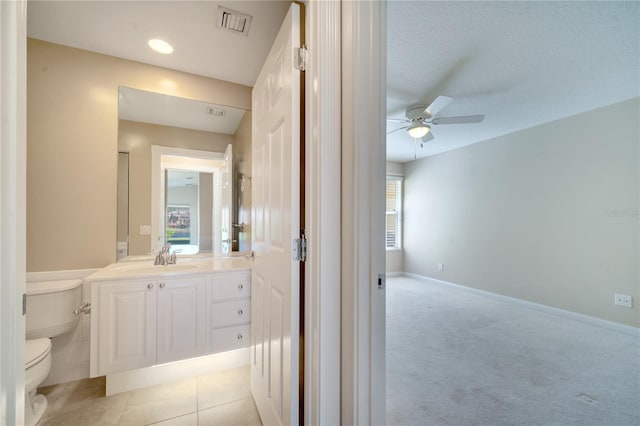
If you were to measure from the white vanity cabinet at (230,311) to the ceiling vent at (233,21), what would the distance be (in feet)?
5.47

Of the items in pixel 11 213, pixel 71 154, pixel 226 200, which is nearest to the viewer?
pixel 11 213

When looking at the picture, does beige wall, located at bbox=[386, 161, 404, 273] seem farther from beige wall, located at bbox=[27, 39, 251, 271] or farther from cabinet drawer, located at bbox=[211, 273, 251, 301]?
beige wall, located at bbox=[27, 39, 251, 271]

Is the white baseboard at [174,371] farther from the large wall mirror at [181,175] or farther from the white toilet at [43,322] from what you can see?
the large wall mirror at [181,175]

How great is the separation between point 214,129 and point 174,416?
2136 mm

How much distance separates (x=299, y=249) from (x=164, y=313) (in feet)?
4.06

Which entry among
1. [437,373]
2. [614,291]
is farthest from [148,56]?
[614,291]

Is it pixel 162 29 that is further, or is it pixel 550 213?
pixel 550 213

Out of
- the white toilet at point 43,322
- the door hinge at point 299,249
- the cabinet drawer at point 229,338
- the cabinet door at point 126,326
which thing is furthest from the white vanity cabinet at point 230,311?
the door hinge at point 299,249

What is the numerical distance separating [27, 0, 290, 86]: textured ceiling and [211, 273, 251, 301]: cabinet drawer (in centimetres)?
166

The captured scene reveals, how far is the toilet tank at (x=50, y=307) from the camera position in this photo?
1.56 metres

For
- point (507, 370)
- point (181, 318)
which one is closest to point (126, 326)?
point (181, 318)

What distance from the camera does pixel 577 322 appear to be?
10.2 feet

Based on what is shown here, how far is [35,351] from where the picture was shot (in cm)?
140

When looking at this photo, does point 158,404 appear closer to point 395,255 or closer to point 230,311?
point 230,311
